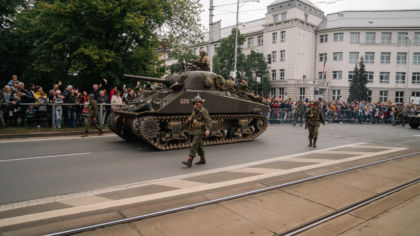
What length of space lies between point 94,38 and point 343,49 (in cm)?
5048

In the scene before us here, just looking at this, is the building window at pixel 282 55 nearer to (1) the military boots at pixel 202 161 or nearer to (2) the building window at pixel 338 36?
(2) the building window at pixel 338 36

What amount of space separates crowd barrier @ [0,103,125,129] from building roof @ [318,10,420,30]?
177ft

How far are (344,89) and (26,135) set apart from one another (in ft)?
180

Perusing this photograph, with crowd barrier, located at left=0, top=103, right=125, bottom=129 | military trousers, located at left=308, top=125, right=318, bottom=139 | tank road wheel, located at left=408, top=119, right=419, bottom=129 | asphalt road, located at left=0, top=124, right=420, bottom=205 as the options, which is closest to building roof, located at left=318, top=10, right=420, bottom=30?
tank road wheel, located at left=408, top=119, right=419, bottom=129

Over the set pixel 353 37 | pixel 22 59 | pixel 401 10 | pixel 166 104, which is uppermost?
pixel 401 10

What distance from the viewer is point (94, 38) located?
54.4 feet

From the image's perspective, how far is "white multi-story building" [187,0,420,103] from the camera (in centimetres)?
5312

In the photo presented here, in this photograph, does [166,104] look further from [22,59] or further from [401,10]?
[401,10]

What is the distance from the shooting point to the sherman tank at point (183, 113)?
32.0ft

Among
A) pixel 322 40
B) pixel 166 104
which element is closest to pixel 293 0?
pixel 322 40

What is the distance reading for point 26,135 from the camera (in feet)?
38.2

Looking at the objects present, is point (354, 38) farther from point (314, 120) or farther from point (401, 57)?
point (314, 120)

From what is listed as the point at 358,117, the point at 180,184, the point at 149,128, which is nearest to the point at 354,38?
the point at 358,117

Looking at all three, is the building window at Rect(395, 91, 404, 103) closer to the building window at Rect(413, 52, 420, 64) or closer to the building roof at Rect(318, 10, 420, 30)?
the building window at Rect(413, 52, 420, 64)
